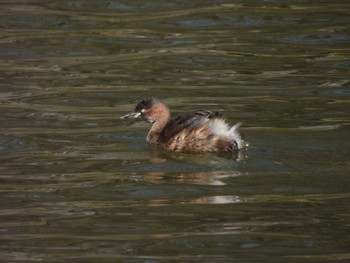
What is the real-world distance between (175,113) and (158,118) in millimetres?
1065

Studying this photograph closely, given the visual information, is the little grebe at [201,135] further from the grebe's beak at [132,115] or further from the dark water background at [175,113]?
the grebe's beak at [132,115]

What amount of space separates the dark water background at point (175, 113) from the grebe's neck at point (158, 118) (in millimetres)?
171

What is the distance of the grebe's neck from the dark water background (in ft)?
0.56

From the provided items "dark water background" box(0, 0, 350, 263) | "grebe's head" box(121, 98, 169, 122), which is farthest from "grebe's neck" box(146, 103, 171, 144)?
"dark water background" box(0, 0, 350, 263)

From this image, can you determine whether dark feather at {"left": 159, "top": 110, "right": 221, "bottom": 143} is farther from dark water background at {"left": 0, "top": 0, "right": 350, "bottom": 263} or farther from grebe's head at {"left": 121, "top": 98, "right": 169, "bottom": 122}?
grebe's head at {"left": 121, "top": 98, "right": 169, "bottom": 122}

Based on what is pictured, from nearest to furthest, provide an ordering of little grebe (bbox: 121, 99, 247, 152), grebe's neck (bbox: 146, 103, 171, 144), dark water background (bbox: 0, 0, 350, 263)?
1. dark water background (bbox: 0, 0, 350, 263)
2. little grebe (bbox: 121, 99, 247, 152)
3. grebe's neck (bbox: 146, 103, 171, 144)

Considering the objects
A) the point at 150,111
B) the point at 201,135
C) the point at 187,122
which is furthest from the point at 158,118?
the point at 201,135

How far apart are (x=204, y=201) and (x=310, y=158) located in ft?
4.15

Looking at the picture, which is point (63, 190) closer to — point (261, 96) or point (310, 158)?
point (310, 158)

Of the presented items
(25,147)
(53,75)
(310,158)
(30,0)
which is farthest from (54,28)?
(310,158)

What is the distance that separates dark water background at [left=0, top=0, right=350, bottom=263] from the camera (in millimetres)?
7492

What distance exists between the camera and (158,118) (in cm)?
1020

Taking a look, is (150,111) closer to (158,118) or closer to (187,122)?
(158,118)

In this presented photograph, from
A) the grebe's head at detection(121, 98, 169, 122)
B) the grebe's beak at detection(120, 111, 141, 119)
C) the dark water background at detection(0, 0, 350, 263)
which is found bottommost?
the dark water background at detection(0, 0, 350, 263)
